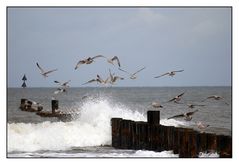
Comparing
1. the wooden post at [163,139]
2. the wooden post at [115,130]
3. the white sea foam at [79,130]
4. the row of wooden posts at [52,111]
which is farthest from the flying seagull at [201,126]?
the row of wooden posts at [52,111]

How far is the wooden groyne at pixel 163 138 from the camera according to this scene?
9.22 meters

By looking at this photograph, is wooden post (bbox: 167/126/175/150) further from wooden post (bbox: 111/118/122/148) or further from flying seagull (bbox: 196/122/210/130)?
wooden post (bbox: 111/118/122/148)

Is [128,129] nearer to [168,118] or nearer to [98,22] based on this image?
[168,118]

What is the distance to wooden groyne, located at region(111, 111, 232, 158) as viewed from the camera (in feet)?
30.2

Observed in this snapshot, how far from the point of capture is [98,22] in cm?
932

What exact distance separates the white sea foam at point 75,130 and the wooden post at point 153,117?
0.94 ft

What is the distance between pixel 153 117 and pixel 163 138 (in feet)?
1.07

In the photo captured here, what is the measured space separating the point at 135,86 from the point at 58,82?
95 centimetres

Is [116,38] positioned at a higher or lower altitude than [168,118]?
higher

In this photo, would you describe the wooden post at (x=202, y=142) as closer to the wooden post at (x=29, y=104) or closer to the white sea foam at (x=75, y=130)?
the white sea foam at (x=75, y=130)

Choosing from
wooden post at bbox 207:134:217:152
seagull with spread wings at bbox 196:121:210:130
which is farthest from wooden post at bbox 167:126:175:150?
wooden post at bbox 207:134:217:152

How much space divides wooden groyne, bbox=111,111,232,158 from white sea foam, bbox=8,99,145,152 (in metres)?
0.18

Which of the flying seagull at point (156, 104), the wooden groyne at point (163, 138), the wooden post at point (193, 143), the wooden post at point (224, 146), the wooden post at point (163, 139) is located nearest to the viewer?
the wooden post at point (224, 146)
